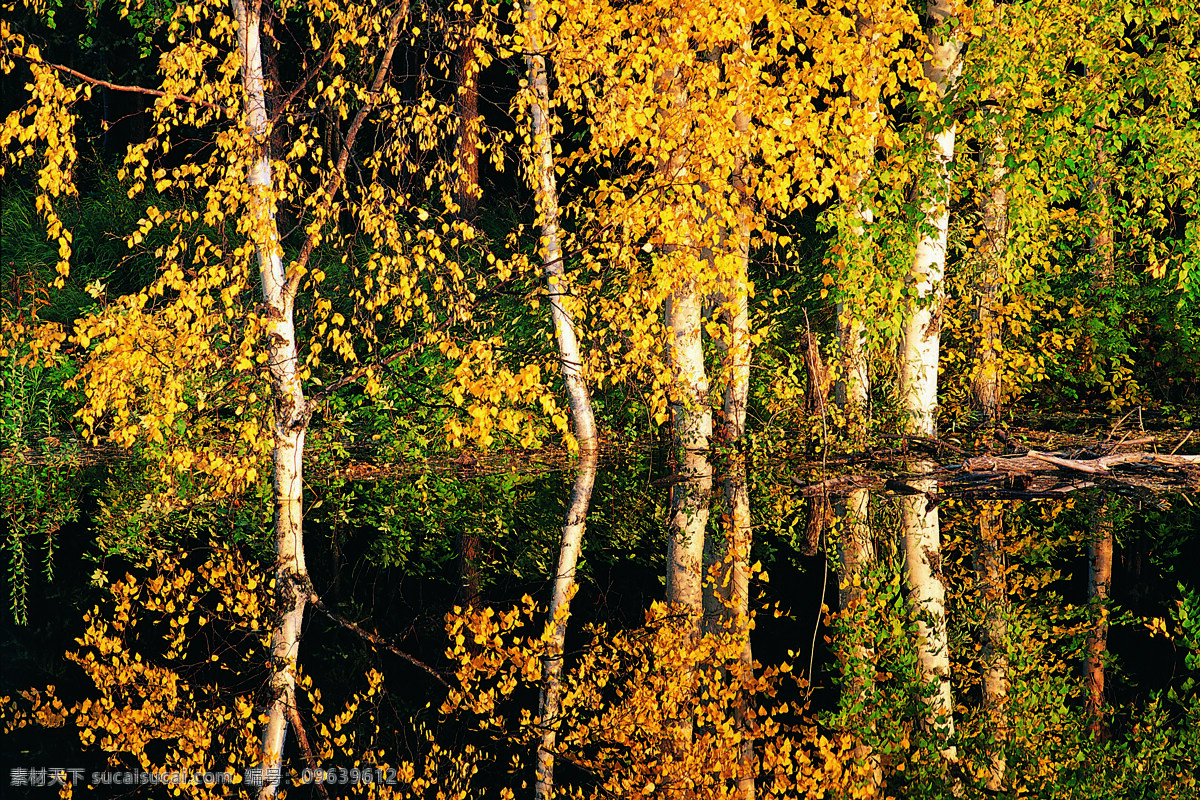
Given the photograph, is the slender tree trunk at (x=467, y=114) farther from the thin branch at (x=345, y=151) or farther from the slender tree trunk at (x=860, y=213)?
the slender tree trunk at (x=860, y=213)

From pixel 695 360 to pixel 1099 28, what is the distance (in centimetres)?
438

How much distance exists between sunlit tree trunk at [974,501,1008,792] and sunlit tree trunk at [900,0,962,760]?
0.99 feet

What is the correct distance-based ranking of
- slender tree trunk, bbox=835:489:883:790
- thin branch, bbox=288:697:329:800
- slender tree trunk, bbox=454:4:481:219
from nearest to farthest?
slender tree trunk, bbox=835:489:883:790, thin branch, bbox=288:697:329:800, slender tree trunk, bbox=454:4:481:219

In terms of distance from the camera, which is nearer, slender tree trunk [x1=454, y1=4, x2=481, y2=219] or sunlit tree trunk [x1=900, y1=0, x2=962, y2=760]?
sunlit tree trunk [x1=900, y1=0, x2=962, y2=760]

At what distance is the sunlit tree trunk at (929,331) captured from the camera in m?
7.74

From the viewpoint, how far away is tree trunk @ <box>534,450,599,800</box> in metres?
6.40

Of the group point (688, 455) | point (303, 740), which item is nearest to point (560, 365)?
point (688, 455)

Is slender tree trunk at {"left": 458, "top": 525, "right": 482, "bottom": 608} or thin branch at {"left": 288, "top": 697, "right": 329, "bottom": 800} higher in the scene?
slender tree trunk at {"left": 458, "top": 525, "right": 482, "bottom": 608}

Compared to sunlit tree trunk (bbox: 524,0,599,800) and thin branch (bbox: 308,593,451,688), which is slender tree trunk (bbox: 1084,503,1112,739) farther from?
thin branch (bbox: 308,593,451,688)

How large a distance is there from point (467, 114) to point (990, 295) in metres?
5.83

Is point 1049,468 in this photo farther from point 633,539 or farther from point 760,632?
point 633,539

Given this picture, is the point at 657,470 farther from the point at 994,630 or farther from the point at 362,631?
the point at 994,630

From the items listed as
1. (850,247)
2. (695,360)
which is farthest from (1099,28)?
(695,360)

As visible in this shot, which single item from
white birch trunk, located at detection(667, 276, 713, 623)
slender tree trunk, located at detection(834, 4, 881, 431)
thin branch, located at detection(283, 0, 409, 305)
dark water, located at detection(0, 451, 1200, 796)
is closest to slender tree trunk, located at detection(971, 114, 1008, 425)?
slender tree trunk, located at detection(834, 4, 881, 431)
